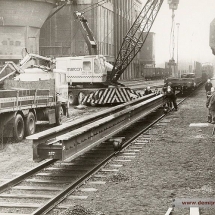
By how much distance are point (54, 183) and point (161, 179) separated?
2.41 m

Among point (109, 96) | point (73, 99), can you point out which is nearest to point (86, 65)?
point (73, 99)

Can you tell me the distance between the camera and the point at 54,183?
1007cm

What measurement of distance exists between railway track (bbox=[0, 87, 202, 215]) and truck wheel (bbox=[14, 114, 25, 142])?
2.73 meters

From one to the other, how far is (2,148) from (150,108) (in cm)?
1087

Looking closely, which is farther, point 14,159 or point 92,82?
point 92,82

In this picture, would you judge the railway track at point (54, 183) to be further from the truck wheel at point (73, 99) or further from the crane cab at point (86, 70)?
the crane cab at point (86, 70)

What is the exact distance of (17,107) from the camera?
1508 centimetres

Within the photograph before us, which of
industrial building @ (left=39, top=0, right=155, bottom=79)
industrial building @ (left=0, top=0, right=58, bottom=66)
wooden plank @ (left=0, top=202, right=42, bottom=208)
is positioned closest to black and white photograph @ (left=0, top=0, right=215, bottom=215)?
wooden plank @ (left=0, top=202, right=42, bottom=208)

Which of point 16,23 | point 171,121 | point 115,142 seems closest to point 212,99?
point 115,142

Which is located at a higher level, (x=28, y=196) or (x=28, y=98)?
(x=28, y=98)

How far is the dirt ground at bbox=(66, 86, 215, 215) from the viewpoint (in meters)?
8.27

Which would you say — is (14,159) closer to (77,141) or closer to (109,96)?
(77,141)

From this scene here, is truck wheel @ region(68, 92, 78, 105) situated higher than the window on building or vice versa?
the window on building

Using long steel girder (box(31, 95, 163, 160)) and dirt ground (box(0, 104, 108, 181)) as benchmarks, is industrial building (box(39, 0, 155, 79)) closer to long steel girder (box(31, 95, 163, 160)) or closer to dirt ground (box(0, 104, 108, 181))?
long steel girder (box(31, 95, 163, 160))
